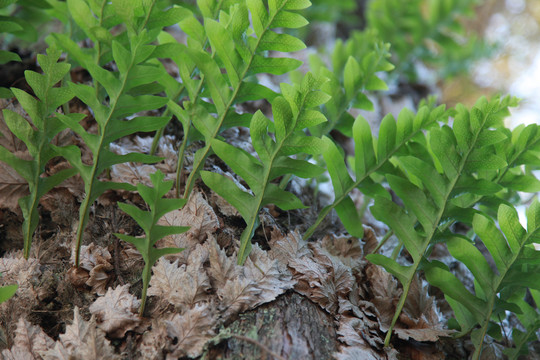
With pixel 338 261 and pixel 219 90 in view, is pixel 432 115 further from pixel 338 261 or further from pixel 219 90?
pixel 219 90

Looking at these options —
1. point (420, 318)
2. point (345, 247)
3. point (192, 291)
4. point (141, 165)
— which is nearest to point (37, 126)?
point (141, 165)

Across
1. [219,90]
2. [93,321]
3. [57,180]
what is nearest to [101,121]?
[57,180]

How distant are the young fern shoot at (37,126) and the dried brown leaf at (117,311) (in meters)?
0.31

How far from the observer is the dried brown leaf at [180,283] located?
3.19ft

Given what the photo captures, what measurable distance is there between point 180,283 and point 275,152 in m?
0.42

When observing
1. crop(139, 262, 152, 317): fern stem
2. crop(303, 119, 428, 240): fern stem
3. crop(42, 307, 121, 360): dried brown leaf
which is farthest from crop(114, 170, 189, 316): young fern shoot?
crop(303, 119, 428, 240): fern stem

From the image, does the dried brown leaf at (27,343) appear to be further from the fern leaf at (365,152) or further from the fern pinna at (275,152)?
the fern leaf at (365,152)

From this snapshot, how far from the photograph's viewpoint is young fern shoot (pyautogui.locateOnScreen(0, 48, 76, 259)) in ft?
3.37

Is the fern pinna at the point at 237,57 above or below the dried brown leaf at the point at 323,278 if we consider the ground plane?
above

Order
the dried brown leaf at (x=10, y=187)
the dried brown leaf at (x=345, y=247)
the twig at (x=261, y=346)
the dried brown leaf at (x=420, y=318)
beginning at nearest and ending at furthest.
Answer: the twig at (x=261, y=346), the dried brown leaf at (x=420, y=318), the dried brown leaf at (x=10, y=187), the dried brown leaf at (x=345, y=247)

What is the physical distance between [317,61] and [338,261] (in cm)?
91

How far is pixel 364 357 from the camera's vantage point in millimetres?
970

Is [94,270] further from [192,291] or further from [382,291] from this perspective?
[382,291]

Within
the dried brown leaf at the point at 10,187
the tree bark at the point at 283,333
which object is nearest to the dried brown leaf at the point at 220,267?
the tree bark at the point at 283,333
